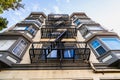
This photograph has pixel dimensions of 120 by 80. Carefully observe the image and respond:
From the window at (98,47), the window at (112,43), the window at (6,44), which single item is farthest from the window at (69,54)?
the window at (6,44)

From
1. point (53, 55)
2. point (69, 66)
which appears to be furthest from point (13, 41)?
point (69, 66)

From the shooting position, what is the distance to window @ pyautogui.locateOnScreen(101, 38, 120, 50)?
1440 cm

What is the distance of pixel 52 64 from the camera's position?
12.3 metres

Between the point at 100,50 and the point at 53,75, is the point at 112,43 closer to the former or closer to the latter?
the point at 100,50

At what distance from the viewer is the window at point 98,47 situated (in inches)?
569

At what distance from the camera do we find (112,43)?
1518 centimetres

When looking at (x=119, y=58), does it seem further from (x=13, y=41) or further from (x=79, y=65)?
(x=13, y=41)

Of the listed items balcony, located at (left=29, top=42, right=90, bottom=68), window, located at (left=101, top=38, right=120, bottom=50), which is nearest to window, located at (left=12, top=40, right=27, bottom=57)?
balcony, located at (left=29, top=42, right=90, bottom=68)

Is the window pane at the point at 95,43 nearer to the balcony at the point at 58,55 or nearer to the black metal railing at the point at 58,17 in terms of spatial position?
the balcony at the point at 58,55

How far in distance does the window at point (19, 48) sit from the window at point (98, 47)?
18.5ft

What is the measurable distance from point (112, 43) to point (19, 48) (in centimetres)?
725

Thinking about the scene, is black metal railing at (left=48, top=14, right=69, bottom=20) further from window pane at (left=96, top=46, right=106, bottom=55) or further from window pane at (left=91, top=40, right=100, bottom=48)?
window pane at (left=96, top=46, right=106, bottom=55)

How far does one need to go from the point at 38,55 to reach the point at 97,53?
448 centimetres

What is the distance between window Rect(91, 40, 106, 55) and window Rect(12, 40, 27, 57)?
5643 mm
